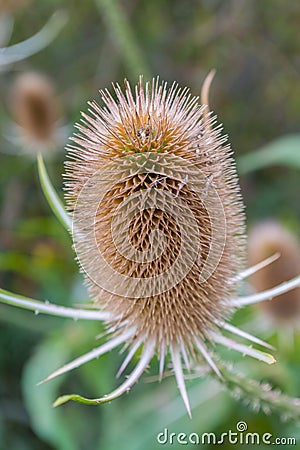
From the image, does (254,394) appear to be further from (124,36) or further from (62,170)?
(62,170)

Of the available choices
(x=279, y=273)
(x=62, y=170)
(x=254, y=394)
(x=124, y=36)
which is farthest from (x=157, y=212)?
(x=62, y=170)

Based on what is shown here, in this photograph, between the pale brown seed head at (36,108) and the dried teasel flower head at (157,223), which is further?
the pale brown seed head at (36,108)

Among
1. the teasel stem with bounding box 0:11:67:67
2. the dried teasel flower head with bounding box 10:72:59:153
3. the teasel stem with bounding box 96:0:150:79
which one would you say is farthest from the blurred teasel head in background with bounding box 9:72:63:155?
the teasel stem with bounding box 96:0:150:79

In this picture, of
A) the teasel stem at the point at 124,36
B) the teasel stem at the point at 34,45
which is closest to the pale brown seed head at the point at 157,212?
the teasel stem at the point at 124,36

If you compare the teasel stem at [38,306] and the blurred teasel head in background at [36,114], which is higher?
the blurred teasel head in background at [36,114]

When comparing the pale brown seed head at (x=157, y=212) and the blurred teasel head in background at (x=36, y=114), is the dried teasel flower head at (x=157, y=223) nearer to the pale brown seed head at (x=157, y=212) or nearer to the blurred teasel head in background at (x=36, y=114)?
the pale brown seed head at (x=157, y=212)

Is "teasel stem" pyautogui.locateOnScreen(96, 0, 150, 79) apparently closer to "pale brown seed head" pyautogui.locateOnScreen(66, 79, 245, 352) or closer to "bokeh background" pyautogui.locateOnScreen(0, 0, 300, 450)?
"bokeh background" pyautogui.locateOnScreen(0, 0, 300, 450)

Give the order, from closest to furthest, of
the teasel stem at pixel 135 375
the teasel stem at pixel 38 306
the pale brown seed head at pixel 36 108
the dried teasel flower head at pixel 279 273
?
1. the teasel stem at pixel 135 375
2. the teasel stem at pixel 38 306
3. the dried teasel flower head at pixel 279 273
4. the pale brown seed head at pixel 36 108
